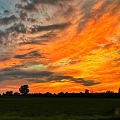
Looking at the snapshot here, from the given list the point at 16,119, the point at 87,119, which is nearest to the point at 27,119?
the point at 16,119

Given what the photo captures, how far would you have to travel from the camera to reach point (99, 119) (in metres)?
31.5

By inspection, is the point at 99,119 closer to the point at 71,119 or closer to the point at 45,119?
the point at 71,119

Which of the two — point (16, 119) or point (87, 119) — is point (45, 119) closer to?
point (16, 119)

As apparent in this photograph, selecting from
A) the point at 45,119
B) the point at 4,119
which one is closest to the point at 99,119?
the point at 45,119

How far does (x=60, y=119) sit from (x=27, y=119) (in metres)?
4.87

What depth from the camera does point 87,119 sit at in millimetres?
31266

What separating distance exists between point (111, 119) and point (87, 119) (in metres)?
3.62

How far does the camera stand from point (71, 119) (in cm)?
3086

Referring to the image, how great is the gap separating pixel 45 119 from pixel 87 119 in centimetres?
623

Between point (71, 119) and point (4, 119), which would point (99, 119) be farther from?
point (4, 119)

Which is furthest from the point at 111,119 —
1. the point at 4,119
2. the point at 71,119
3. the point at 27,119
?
the point at 4,119

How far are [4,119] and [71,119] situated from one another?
9.68 metres

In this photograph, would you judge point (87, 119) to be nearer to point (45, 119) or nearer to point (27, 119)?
point (45, 119)

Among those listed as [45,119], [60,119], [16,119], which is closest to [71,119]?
[60,119]
